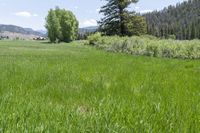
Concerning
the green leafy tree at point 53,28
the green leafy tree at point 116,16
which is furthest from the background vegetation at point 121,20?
the green leafy tree at point 53,28

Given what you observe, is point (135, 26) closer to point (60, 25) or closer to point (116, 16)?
point (116, 16)

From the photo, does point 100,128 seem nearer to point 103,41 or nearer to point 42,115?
point 42,115

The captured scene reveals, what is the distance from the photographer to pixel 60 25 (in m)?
114

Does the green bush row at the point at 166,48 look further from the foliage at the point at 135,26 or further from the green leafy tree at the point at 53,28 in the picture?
the green leafy tree at the point at 53,28

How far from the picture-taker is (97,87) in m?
8.89

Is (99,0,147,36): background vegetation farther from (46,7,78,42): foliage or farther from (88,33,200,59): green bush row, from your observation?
(46,7,78,42): foliage

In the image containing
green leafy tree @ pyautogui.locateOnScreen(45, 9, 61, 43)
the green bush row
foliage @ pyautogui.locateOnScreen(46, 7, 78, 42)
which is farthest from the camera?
foliage @ pyautogui.locateOnScreen(46, 7, 78, 42)

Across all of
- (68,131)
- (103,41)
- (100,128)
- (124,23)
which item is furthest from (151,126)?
(124,23)

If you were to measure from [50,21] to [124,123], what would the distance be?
10918 centimetres

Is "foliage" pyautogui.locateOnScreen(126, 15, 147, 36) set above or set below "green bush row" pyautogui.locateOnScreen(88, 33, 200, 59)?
above

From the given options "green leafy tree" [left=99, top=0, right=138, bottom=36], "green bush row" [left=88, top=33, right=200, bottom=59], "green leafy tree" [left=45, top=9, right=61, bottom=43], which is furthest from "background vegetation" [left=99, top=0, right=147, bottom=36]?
"green leafy tree" [left=45, top=9, right=61, bottom=43]

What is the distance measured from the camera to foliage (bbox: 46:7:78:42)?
110 metres

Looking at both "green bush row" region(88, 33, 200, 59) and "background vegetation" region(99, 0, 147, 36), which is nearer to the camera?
"green bush row" region(88, 33, 200, 59)

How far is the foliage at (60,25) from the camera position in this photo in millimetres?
109562
